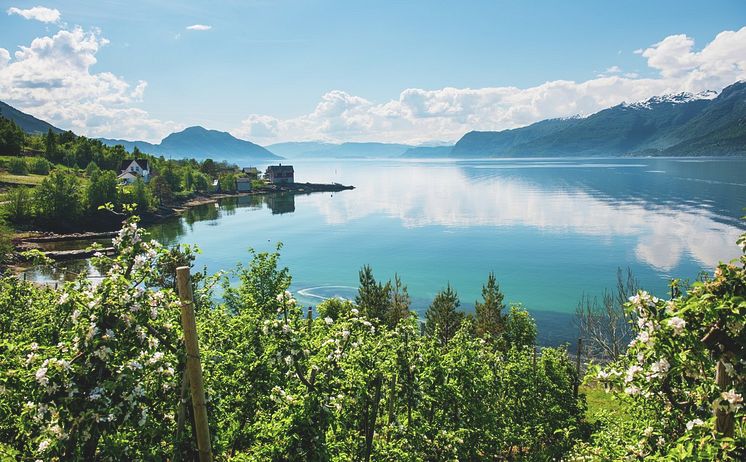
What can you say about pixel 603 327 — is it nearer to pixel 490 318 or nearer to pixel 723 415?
pixel 490 318

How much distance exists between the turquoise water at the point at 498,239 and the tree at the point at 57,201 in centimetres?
1512

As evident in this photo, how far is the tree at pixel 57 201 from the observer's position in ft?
255

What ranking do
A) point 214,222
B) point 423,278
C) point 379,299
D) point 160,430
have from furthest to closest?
1. point 214,222
2. point 423,278
3. point 379,299
4. point 160,430

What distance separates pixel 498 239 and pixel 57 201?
77236 mm

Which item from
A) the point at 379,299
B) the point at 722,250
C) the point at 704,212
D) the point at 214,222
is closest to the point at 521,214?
the point at 704,212

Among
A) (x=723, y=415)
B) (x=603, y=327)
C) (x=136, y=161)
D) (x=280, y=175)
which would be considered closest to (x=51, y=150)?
(x=136, y=161)

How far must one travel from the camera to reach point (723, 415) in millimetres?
4301

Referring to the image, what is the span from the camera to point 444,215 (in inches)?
4368

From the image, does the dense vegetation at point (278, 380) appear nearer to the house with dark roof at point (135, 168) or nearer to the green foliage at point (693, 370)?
the green foliage at point (693, 370)

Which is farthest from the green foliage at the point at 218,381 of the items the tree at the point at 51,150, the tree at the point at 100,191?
the tree at the point at 51,150

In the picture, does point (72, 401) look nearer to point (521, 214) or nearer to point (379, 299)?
point (379, 299)

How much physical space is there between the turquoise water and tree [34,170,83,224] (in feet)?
49.6

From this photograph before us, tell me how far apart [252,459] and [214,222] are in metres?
100

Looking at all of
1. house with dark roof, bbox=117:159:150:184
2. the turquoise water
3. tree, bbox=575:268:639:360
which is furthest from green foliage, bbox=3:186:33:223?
tree, bbox=575:268:639:360
